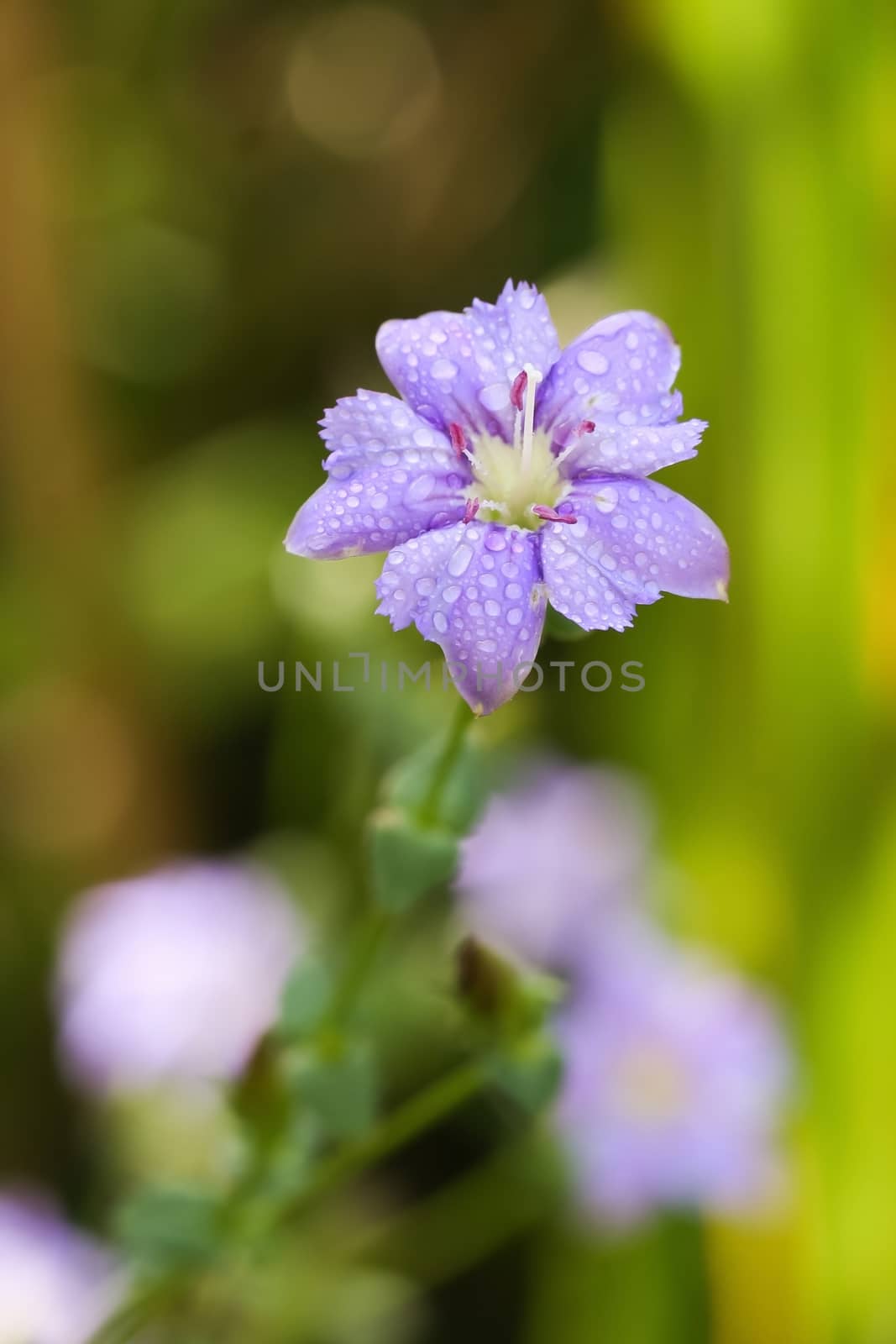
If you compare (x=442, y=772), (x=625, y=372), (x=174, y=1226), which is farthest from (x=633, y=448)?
(x=174, y=1226)

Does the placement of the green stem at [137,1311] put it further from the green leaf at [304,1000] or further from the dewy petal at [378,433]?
the dewy petal at [378,433]

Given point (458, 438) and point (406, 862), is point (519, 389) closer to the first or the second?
point (458, 438)

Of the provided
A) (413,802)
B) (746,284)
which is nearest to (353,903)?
(413,802)

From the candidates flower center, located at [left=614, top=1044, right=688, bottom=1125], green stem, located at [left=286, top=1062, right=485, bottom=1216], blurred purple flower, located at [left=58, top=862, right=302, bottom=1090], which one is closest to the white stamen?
green stem, located at [left=286, top=1062, right=485, bottom=1216]

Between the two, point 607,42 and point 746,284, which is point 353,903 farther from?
point 607,42

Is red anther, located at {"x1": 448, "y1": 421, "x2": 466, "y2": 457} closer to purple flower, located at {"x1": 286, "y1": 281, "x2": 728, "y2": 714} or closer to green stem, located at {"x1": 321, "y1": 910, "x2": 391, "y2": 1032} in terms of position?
purple flower, located at {"x1": 286, "y1": 281, "x2": 728, "y2": 714}
